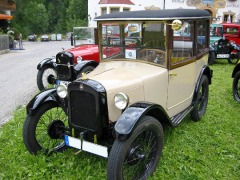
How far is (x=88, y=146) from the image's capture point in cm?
292

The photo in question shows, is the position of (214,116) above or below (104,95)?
below

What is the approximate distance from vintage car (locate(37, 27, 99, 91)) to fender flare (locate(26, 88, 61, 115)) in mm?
2677

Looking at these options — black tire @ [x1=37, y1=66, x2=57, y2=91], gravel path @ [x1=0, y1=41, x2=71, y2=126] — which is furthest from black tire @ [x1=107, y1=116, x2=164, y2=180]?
black tire @ [x1=37, y1=66, x2=57, y2=91]

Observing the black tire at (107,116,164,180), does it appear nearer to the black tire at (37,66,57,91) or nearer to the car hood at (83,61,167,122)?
the car hood at (83,61,167,122)

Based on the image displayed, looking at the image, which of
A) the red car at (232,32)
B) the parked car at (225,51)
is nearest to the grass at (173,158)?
the parked car at (225,51)

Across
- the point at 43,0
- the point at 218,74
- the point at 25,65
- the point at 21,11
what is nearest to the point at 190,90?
the point at 218,74

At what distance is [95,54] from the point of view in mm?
7797

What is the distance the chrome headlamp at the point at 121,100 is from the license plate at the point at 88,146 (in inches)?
18.8

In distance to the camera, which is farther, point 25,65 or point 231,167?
point 25,65

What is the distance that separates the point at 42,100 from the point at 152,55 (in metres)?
1.60

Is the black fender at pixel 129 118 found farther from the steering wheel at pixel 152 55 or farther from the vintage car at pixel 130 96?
the steering wheel at pixel 152 55

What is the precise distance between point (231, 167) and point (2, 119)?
13.4 ft

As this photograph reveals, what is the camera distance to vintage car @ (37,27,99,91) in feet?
20.7

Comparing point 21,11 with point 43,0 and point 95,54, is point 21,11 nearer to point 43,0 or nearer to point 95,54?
point 43,0
